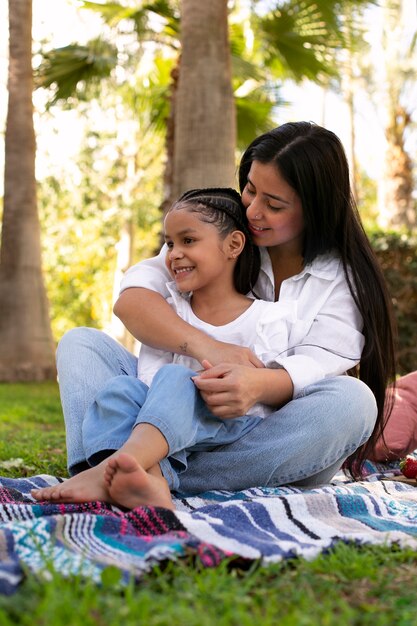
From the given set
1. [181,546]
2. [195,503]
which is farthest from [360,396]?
[181,546]

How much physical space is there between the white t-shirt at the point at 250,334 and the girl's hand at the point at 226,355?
10 centimetres

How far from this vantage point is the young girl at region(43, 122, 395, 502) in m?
3.02

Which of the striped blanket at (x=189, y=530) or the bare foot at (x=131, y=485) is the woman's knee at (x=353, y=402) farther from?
the bare foot at (x=131, y=485)

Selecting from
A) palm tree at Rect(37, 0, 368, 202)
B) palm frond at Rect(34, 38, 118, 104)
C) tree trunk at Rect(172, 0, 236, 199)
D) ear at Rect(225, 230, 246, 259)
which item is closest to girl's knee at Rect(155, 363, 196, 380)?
ear at Rect(225, 230, 246, 259)

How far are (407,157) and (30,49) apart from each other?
10103 millimetres

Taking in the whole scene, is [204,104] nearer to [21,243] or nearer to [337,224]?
[337,224]

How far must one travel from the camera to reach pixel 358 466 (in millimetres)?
3641

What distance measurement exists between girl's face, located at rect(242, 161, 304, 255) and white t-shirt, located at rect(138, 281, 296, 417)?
28 cm

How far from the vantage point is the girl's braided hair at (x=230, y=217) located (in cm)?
340

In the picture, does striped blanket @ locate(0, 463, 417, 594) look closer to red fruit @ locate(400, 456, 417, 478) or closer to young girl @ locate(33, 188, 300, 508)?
young girl @ locate(33, 188, 300, 508)

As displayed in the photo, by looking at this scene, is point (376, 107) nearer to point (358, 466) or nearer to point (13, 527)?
point (358, 466)

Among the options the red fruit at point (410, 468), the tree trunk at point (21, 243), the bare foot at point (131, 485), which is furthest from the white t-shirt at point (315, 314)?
the tree trunk at point (21, 243)

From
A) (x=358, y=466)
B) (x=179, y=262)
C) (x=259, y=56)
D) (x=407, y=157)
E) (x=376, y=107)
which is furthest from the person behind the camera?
(x=376, y=107)

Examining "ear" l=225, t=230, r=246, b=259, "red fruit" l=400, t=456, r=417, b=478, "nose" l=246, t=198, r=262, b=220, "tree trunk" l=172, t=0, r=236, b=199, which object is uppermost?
"tree trunk" l=172, t=0, r=236, b=199
